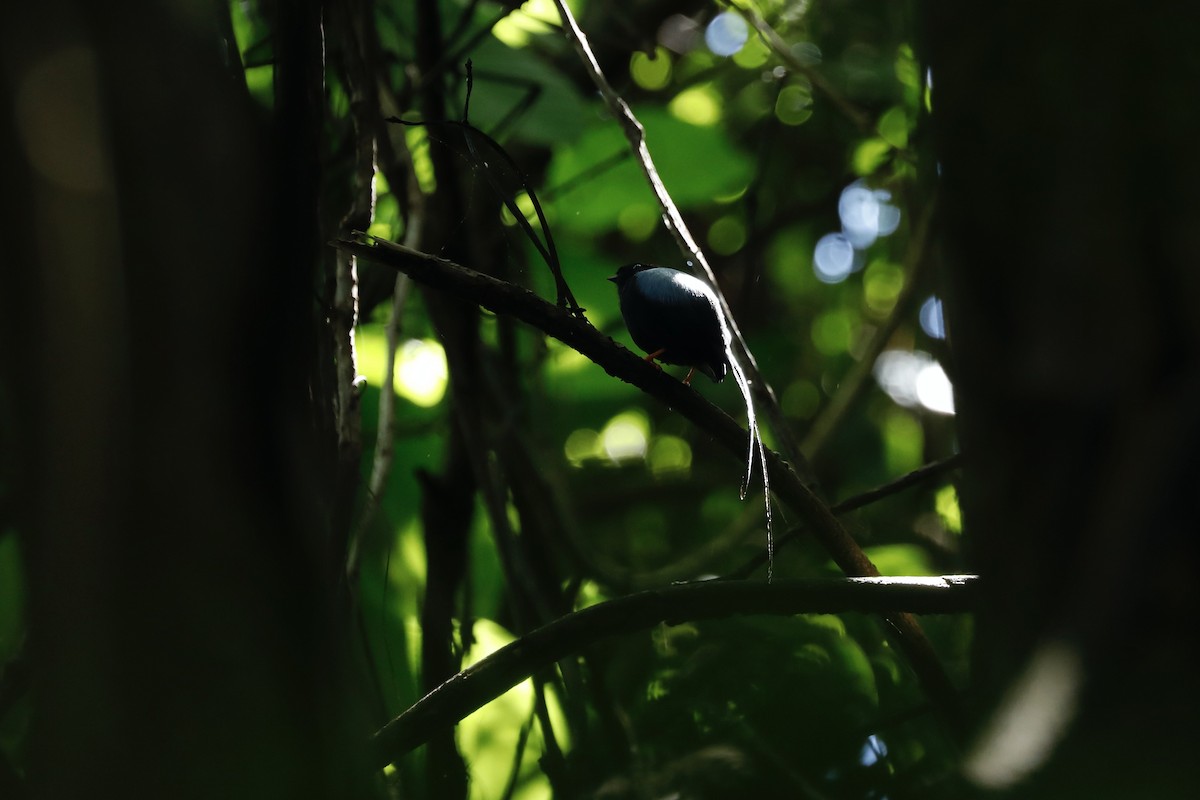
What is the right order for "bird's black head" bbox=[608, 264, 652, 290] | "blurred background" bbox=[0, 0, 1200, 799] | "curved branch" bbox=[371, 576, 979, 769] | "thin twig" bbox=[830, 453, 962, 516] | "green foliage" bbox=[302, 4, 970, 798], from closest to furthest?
"blurred background" bbox=[0, 0, 1200, 799] → "curved branch" bbox=[371, 576, 979, 769] → "green foliage" bbox=[302, 4, 970, 798] → "thin twig" bbox=[830, 453, 962, 516] → "bird's black head" bbox=[608, 264, 652, 290]

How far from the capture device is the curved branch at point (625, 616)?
1760 mm

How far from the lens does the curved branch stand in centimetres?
176

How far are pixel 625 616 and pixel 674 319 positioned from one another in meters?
Result: 2.20

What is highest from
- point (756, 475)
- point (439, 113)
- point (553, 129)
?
point (553, 129)

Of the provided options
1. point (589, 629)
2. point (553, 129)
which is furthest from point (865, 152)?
point (589, 629)

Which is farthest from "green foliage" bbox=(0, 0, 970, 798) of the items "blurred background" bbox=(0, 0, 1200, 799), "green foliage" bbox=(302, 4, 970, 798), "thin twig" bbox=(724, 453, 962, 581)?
"blurred background" bbox=(0, 0, 1200, 799)

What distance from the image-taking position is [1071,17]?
3.97 ft

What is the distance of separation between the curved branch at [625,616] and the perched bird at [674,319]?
6.50ft

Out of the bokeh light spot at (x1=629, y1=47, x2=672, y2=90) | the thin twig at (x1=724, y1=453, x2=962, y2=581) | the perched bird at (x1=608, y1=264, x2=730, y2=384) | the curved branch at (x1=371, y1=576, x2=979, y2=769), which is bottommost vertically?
the curved branch at (x1=371, y1=576, x2=979, y2=769)

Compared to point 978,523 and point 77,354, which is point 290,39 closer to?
point 77,354

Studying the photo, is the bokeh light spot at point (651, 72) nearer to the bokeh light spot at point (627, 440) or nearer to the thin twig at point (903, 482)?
the bokeh light spot at point (627, 440)

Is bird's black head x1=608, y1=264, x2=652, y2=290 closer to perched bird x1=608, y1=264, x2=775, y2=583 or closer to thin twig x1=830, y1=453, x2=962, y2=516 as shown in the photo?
perched bird x1=608, y1=264, x2=775, y2=583

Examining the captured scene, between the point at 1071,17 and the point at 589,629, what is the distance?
1154 millimetres

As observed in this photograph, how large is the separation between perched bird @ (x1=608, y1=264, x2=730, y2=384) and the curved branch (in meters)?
1.98
